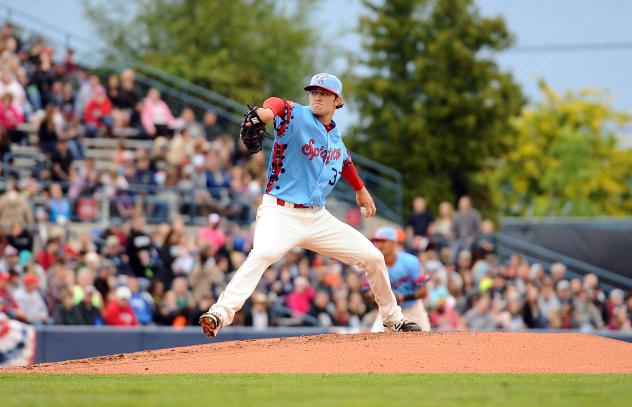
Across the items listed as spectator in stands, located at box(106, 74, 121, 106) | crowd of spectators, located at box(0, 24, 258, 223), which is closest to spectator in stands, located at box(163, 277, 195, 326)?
crowd of spectators, located at box(0, 24, 258, 223)

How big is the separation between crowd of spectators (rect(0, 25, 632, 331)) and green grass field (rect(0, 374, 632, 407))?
281 inches

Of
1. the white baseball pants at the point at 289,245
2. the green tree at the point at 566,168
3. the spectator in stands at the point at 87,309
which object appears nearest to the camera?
the white baseball pants at the point at 289,245

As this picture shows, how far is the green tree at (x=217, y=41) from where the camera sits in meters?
32.7

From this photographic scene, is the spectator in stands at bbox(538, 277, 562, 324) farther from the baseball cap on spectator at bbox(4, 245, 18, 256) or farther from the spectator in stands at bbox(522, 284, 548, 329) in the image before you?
the baseball cap on spectator at bbox(4, 245, 18, 256)

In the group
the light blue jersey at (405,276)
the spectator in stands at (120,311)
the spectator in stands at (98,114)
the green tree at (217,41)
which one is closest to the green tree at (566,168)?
the green tree at (217,41)

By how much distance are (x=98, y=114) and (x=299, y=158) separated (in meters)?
12.2

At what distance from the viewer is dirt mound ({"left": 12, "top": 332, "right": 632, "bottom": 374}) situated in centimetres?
914

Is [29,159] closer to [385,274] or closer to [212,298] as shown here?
[212,298]

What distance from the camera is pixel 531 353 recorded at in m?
9.70

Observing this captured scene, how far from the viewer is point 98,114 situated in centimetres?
2095

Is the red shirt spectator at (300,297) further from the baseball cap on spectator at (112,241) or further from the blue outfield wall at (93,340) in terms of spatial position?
the baseball cap on spectator at (112,241)

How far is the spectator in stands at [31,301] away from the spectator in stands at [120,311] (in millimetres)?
921

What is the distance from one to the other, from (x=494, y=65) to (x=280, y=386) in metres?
24.3

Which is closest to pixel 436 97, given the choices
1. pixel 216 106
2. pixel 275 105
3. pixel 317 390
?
pixel 216 106
